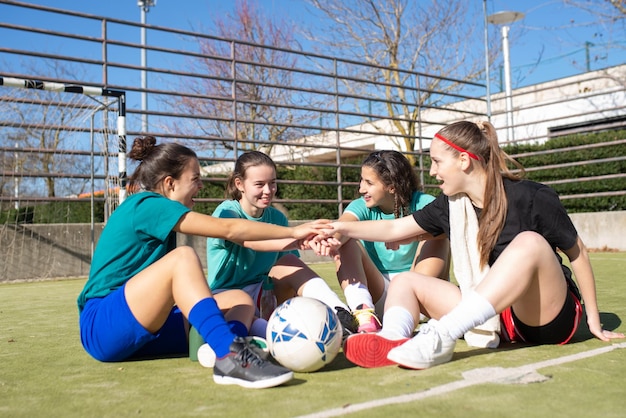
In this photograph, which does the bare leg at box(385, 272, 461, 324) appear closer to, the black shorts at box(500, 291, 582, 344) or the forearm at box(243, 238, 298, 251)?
the black shorts at box(500, 291, 582, 344)

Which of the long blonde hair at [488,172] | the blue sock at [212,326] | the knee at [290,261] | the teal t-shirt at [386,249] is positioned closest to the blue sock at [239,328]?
the blue sock at [212,326]

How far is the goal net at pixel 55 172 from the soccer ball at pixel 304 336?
565 cm

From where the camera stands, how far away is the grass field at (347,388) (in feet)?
6.48

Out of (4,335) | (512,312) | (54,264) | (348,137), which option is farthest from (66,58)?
(348,137)

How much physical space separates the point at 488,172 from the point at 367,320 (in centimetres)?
97

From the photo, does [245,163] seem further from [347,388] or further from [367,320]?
[347,388]

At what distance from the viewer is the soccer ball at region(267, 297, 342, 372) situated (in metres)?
2.57

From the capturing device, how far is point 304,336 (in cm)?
259

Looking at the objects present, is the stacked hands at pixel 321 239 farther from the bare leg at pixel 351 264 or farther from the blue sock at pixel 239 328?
the blue sock at pixel 239 328

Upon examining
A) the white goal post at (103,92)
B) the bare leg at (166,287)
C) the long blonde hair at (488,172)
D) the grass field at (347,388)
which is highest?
the white goal post at (103,92)

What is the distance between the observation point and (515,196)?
2.85m

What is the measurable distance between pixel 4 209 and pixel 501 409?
7528mm

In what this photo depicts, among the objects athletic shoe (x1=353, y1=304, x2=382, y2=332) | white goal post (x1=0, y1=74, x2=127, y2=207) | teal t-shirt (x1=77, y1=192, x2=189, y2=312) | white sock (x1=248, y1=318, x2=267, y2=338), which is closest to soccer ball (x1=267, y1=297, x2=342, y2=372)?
white sock (x1=248, y1=318, x2=267, y2=338)

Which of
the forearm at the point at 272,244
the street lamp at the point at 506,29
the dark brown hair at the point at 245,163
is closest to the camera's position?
the forearm at the point at 272,244
